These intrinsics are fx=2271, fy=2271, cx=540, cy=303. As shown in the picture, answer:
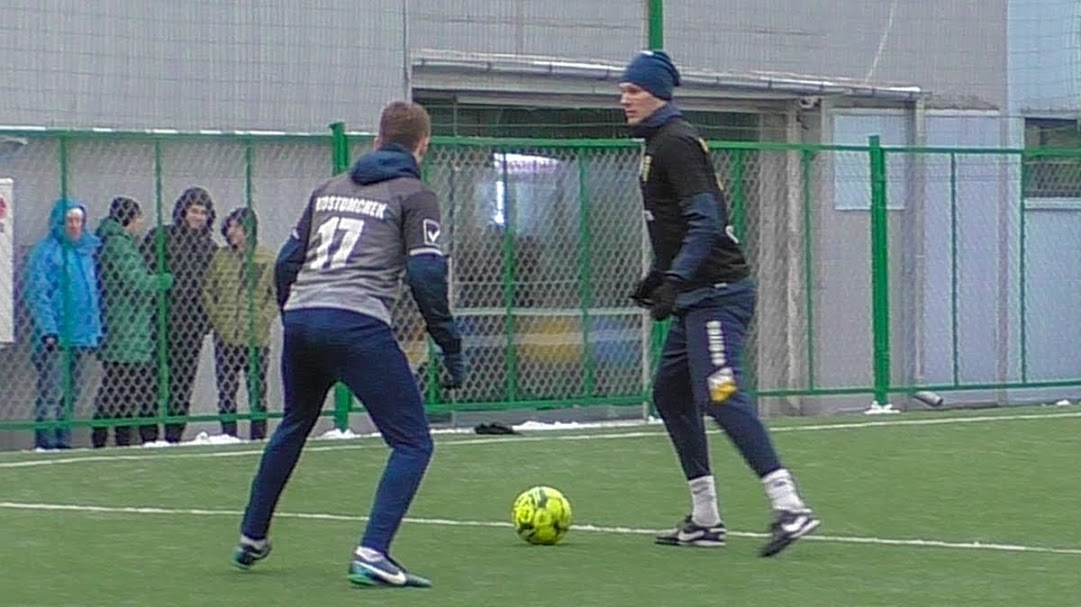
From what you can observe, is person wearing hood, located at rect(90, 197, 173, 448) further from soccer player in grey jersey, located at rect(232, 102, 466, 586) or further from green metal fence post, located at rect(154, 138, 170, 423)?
soccer player in grey jersey, located at rect(232, 102, 466, 586)

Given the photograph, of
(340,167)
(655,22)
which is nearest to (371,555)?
(340,167)

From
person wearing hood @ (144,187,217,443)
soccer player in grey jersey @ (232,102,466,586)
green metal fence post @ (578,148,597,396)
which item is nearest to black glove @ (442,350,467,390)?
soccer player in grey jersey @ (232,102,466,586)

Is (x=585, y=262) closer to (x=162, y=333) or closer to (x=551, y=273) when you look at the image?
(x=551, y=273)

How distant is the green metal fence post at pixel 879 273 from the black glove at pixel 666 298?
9.87m

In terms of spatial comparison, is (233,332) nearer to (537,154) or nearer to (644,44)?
(537,154)

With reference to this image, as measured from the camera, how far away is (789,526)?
8.98m

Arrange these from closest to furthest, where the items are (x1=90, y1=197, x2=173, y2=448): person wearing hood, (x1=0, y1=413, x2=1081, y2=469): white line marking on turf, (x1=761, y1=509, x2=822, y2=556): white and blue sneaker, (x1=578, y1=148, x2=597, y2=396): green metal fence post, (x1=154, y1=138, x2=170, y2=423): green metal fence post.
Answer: (x1=761, y1=509, x2=822, y2=556): white and blue sneaker < (x1=0, y1=413, x2=1081, y2=469): white line marking on turf < (x1=90, y1=197, x2=173, y2=448): person wearing hood < (x1=154, y1=138, x2=170, y2=423): green metal fence post < (x1=578, y1=148, x2=597, y2=396): green metal fence post

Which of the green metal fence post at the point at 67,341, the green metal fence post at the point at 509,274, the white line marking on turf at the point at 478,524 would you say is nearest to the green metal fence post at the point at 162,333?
the green metal fence post at the point at 67,341

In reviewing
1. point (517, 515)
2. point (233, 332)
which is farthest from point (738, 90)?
point (517, 515)

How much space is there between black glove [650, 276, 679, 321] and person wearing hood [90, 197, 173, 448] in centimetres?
766

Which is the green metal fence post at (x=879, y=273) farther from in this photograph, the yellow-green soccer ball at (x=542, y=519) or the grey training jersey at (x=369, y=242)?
the grey training jersey at (x=369, y=242)

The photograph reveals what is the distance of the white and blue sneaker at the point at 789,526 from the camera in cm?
896

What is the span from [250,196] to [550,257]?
2.55 metres

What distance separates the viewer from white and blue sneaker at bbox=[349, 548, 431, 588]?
826 cm
